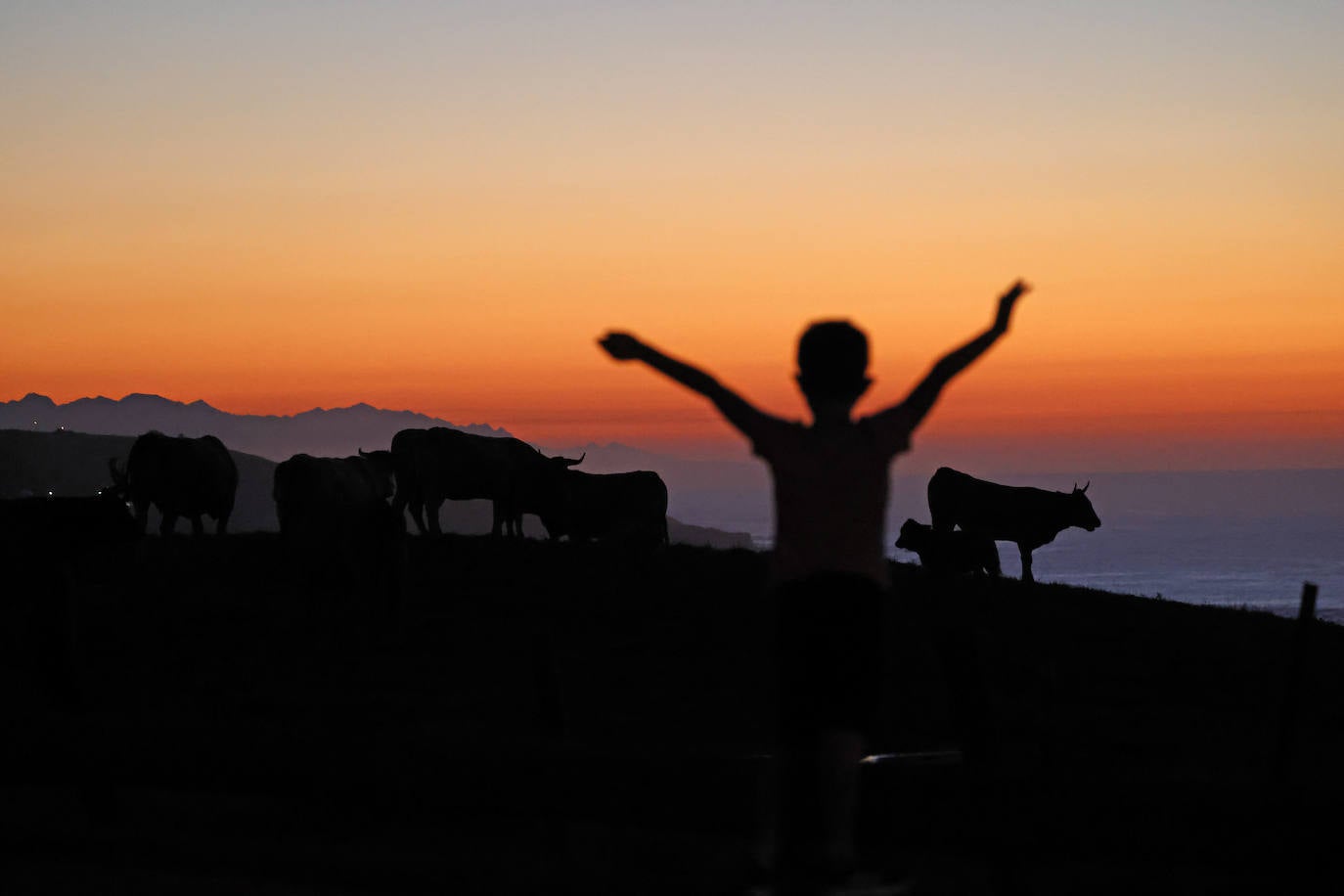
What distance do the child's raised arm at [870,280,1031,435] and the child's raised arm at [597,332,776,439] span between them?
469mm

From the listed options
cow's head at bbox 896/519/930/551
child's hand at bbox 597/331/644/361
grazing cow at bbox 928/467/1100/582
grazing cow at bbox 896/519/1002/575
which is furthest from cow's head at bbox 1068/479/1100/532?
child's hand at bbox 597/331/644/361

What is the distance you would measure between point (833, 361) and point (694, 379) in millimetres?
537

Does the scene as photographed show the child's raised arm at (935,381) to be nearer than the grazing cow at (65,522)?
Yes

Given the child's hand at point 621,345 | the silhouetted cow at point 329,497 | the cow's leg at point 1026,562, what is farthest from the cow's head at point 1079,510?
the child's hand at point 621,345

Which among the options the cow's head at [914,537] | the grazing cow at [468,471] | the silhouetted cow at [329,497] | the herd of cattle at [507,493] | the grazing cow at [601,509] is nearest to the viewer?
the silhouetted cow at [329,497]

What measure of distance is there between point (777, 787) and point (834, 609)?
75 centimetres

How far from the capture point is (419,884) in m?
7.50

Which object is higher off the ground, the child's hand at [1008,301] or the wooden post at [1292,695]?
the child's hand at [1008,301]

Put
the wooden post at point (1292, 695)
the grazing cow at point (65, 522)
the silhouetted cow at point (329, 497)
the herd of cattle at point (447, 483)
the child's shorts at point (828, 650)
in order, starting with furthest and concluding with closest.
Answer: the herd of cattle at point (447, 483) → the silhouetted cow at point (329, 497) → the grazing cow at point (65, 522) → the wooden post at point (1292, 695) → the child's shorts at point (828, 650)

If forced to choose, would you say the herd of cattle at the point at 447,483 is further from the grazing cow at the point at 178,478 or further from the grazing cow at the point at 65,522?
the grazing cow at the point at 65,522

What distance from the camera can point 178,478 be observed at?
29.9m

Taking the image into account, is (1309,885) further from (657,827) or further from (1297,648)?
(1297,648)

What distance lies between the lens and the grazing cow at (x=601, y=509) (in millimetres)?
31719

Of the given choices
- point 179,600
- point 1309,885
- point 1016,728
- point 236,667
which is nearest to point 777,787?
point 1309,885
